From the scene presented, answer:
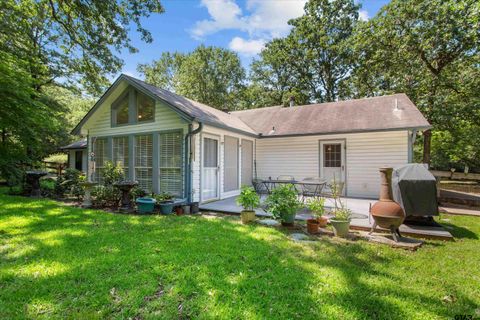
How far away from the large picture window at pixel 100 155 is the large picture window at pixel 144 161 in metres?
1.88

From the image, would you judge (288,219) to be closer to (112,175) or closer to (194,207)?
(194,207)

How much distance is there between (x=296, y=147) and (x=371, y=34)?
9935 millimetres

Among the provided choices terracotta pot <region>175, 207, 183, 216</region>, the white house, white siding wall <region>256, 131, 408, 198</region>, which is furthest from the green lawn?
white siding wall <region>256, 131, 408, 198</region>

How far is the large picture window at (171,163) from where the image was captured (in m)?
7.57

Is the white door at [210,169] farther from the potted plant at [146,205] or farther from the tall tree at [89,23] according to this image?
the tall tree at [89,23]

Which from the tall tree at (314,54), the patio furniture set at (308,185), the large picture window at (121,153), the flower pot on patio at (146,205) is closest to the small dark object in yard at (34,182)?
the large picture window at (121,153)

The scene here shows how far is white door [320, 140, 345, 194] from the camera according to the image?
9.63m

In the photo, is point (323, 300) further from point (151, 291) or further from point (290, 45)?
point (290, 45)

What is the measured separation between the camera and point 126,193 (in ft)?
23.2

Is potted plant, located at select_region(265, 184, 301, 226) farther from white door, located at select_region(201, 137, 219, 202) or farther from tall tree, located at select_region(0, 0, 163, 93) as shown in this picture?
tall tree, located at select_region(0, 0, 163, 93)

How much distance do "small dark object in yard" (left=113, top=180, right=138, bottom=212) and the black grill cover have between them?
6.88 metres

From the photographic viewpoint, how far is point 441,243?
446 centimetres

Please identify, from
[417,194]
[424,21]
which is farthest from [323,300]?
[424,21]

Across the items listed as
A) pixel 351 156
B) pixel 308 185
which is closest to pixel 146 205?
pixel 308 185
